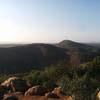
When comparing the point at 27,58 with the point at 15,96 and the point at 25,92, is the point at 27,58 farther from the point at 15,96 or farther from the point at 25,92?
the point at 15,96

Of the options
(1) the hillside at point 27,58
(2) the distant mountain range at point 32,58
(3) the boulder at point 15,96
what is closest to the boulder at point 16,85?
(3) the boulder at point 15,96

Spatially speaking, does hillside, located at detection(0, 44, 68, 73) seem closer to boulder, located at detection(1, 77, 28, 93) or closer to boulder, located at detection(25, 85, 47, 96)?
boulder, located at detection(1, 77, 28, 93)

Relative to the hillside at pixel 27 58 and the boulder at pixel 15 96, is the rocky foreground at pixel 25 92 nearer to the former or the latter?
the boulder at pixel 15 96

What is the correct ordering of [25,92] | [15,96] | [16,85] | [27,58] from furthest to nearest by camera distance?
[27,58], [16,85], [25,92], [15,96]

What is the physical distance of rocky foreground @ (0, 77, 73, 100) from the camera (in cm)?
1762

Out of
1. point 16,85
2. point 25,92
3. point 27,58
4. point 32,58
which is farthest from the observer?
point 32,58

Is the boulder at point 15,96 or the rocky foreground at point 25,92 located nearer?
the boulder at point 15,96

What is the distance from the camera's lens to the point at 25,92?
1895 centimetres

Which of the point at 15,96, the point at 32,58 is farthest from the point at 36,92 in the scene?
the point at 32,58

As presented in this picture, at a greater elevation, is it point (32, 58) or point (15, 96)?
point (15, 96)

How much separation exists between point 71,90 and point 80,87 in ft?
2.33

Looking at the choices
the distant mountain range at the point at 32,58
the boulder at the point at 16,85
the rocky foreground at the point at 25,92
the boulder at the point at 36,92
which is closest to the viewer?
the rocky foreground at the point at 25,92

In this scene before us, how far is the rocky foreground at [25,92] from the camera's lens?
17.6 m

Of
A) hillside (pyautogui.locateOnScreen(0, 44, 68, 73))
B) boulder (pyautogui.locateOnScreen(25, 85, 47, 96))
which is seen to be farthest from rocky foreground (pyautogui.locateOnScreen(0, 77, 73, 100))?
hillside (pyautogui.locateOnScreen(0, 44, 68, 73))
